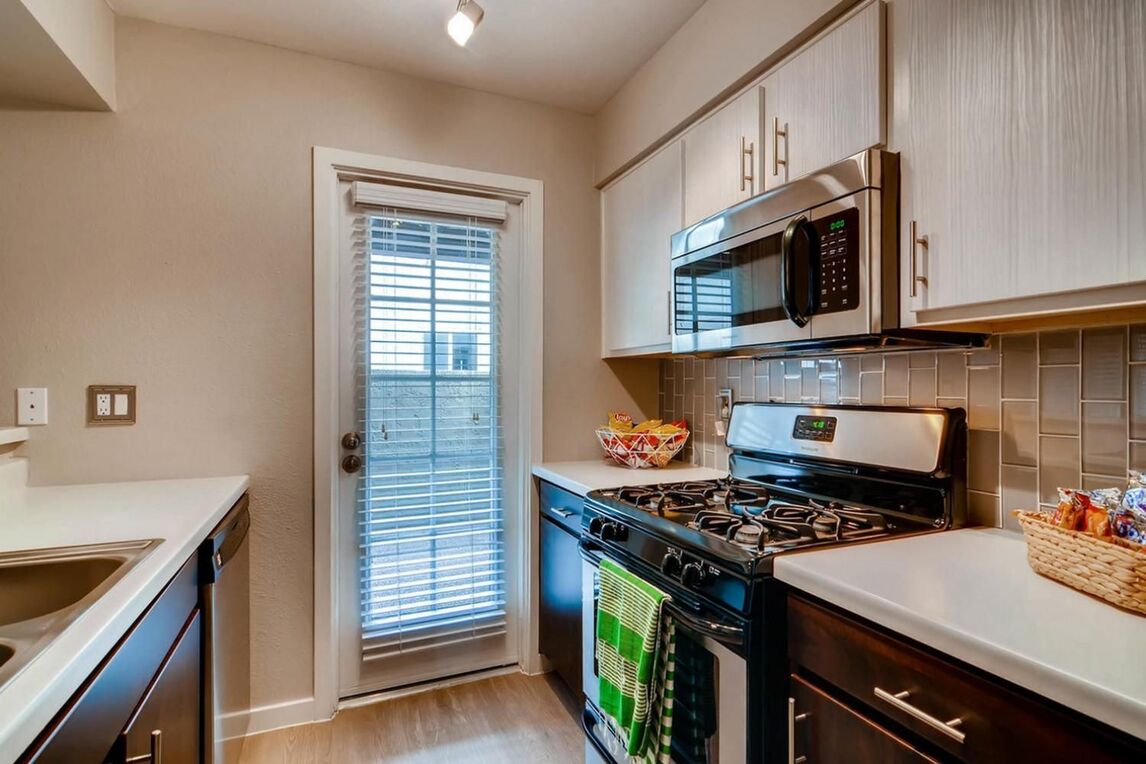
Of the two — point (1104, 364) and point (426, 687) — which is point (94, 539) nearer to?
point (426, 687)

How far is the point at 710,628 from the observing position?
3.87 feet

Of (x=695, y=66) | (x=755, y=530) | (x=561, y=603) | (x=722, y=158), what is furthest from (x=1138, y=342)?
(x=561, y=603)

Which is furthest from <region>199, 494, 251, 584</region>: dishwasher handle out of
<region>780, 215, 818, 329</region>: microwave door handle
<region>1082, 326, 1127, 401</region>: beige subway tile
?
<region>1082, 326, 1127, 401</region>: beige subway tile

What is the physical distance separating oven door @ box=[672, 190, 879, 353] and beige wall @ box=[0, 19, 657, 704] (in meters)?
1.24

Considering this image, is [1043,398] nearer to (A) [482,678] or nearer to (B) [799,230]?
(B) [799,230]

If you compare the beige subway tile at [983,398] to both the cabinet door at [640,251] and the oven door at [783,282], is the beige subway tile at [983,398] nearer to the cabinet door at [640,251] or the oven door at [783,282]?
the oven door at [783,282]

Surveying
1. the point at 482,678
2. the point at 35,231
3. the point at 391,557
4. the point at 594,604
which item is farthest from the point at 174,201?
the point at 482,678

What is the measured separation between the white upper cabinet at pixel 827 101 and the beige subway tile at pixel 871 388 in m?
0.61

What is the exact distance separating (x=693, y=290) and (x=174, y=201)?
180 cm

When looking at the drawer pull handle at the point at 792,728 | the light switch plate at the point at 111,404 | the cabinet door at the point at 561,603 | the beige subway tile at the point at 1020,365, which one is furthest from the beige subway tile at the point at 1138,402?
the light switch plate at the point at 111,404

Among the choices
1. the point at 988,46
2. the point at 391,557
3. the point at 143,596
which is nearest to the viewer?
the point at 143,596

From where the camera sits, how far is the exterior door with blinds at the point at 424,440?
213 centimetres

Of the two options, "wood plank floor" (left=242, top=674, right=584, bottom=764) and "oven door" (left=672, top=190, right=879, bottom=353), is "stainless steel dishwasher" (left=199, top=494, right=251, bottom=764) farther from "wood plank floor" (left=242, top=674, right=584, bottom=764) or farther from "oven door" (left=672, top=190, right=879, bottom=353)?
"oven door" (left=672, top=190, right=879, bottom=353)

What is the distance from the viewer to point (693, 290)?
182 cm
